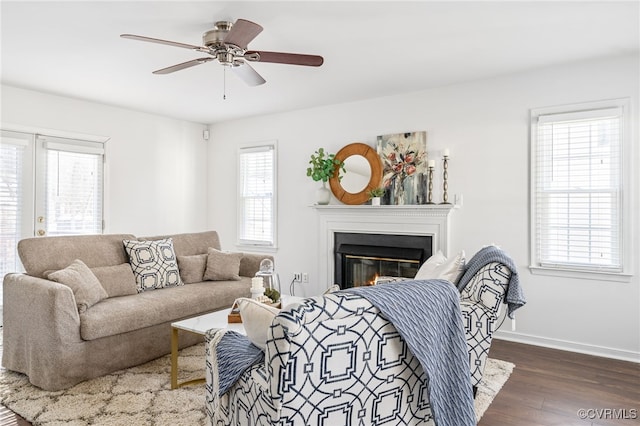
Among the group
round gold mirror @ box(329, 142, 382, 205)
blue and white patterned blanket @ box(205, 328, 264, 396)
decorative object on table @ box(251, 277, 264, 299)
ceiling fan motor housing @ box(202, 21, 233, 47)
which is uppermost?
ceiling fan motor housing @ box(202, 21, 233, 47)

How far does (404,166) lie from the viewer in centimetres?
441

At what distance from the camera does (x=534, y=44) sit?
3.16 metres

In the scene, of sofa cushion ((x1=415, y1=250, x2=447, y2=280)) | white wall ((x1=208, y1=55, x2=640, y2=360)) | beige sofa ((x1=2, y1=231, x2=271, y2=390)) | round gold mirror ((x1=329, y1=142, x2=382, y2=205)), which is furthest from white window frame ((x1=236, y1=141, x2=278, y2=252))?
sofa cushion ((x1=415, y1=250, x2=447, y2=280))

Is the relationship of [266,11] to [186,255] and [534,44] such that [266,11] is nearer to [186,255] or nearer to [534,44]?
[534,44]

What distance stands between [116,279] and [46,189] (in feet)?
6.20

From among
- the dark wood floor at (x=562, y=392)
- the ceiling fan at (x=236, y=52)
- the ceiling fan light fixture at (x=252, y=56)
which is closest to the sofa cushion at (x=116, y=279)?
the dark wood floor at (x=562, y=392)

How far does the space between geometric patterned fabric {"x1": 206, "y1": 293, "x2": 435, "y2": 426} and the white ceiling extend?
2.02 metres

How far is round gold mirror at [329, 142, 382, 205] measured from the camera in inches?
181

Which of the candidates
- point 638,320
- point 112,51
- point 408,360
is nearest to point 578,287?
point 638,320

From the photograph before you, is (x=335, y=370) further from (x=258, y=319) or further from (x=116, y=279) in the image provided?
(x=116, y=279)

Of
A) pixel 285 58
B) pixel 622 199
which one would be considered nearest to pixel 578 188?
pixel 622 199

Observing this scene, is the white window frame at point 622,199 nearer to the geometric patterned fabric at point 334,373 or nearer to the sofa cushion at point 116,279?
the geometric patterned fabric at point 334,373

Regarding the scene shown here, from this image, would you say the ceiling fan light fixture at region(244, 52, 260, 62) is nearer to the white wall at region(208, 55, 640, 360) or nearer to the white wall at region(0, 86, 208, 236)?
the white wall at region(208, 55, 640, 360)

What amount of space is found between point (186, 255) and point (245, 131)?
7.32 ft
